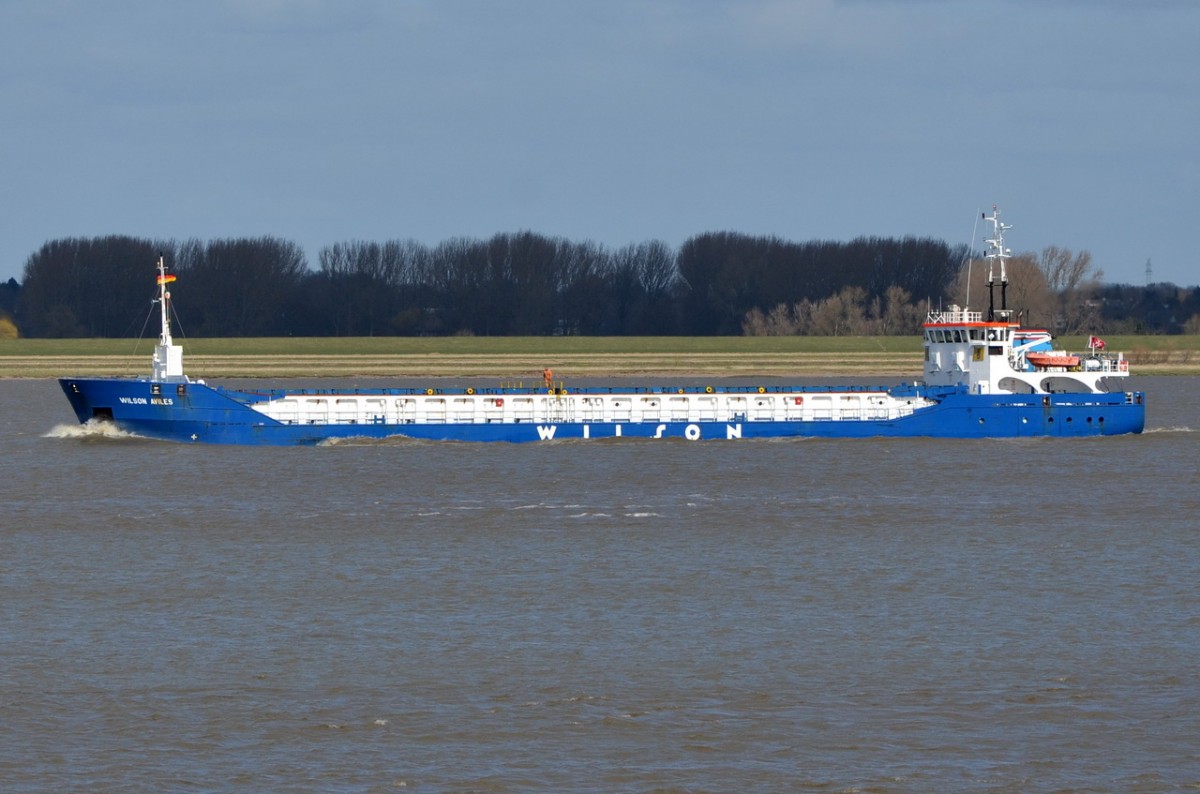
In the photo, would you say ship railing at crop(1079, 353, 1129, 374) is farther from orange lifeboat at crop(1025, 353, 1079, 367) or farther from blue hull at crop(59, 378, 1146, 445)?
blue hull at crop(59, 378, 1146, 445)

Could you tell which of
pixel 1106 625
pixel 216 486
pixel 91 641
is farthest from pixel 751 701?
pixel 216 486

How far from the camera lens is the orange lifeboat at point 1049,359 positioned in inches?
2633

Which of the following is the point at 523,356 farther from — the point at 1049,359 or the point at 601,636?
the point at 601,636

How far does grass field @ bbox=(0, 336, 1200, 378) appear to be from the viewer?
5389 inches

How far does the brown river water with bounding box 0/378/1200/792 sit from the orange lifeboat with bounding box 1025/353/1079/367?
649 inches

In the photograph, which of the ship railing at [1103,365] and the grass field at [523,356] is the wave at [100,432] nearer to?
the ship railing at [1103,365]

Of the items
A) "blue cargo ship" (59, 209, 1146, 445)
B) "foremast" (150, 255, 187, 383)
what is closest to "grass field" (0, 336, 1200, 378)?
"blue cargo ship" (59, 209, 1146, 445)

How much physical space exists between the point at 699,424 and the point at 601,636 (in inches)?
1534

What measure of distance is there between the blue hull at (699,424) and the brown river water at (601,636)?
40.9 ft

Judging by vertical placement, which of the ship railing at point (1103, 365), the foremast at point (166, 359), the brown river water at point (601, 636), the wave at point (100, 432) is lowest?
the brown river water at point (601, 636)

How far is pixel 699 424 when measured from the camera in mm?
66250

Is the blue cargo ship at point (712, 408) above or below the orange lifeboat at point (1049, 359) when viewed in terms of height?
below

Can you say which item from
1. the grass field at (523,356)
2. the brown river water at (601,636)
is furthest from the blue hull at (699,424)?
the grass field at (523,356)

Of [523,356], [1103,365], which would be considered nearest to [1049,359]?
[1103,365]
